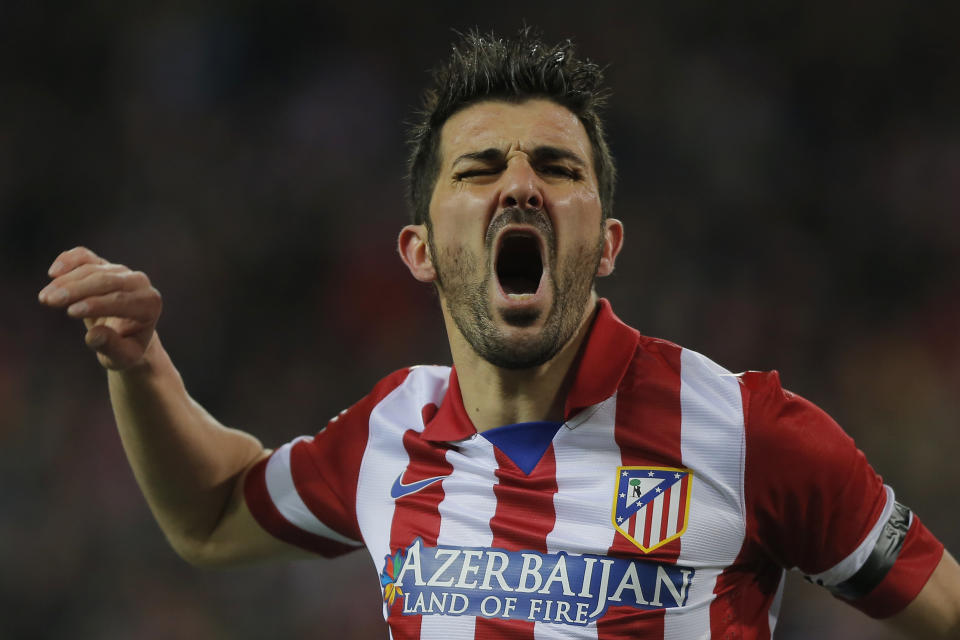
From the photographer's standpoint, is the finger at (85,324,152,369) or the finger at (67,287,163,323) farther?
the finger at (85,324,152,369)

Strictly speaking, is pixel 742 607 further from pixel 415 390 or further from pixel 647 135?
pixel 647 135

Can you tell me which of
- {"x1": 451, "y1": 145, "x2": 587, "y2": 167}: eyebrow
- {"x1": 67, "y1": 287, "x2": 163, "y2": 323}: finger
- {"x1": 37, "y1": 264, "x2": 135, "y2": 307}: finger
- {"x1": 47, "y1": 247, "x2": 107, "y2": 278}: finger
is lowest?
{"x1": 67, "y1": 287, "x2": 163, "y2": 323}: finger

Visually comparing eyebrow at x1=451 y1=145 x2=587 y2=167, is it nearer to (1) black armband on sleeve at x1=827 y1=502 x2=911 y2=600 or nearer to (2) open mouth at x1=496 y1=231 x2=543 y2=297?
(2) open mouth at x1=496 y1=231 x2=543 y2=297

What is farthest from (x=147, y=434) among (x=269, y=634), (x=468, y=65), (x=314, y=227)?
(x=314, y=227)

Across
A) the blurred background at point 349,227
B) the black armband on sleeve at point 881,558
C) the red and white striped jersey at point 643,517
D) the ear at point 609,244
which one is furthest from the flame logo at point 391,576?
the blurred background at point 349,227

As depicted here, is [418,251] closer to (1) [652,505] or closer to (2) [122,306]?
(2) [122,306]

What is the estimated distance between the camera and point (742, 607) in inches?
65.5

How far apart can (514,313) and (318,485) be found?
0.63m

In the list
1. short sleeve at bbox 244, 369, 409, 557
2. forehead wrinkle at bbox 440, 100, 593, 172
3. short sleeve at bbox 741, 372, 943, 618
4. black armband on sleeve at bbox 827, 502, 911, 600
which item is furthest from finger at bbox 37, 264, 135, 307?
black armband on sleeve at bbox 827, 502, 911, 600

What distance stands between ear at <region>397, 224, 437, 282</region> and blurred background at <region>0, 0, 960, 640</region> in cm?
270

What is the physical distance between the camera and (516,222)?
169 centimetres

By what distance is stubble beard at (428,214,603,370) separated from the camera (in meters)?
1.70

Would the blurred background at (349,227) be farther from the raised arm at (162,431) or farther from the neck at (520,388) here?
the neck at (520,388)

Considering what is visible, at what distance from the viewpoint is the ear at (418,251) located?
1.92 metres
